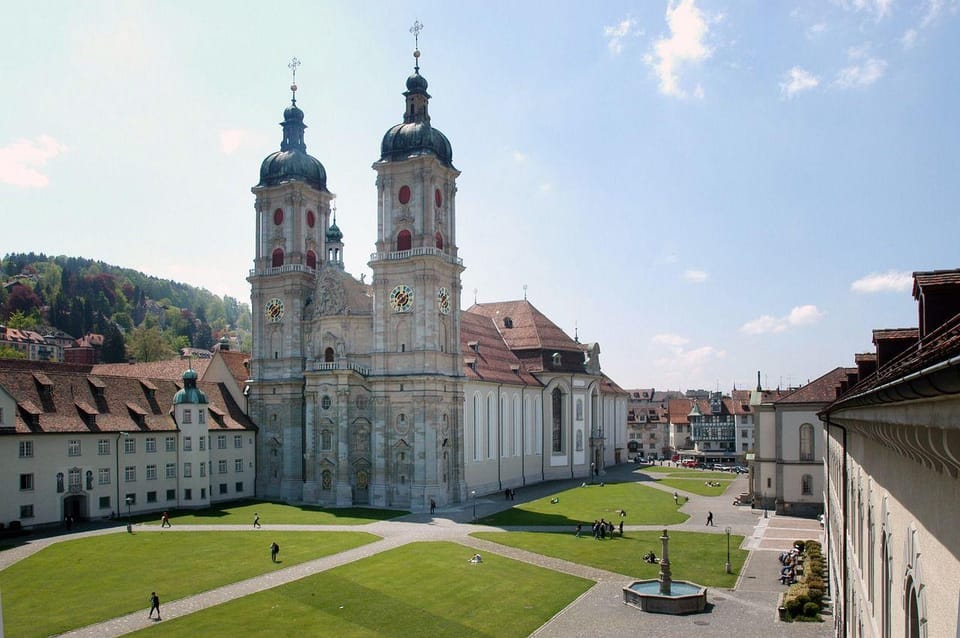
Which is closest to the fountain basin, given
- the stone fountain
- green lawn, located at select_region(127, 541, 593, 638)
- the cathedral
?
the stone fountain

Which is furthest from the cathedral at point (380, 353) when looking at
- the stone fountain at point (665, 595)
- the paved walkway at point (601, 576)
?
the stone fountain at point (665, 595)

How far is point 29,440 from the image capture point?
173ft

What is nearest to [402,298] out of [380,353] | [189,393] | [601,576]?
[380,353]

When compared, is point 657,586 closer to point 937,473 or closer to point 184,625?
point 184,625

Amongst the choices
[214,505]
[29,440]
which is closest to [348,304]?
[214,505]

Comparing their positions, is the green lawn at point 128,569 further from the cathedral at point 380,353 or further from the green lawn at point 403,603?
the cathedral at point 380,353

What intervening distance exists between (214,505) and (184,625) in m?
37.0

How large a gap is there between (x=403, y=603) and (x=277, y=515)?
94.7 ft

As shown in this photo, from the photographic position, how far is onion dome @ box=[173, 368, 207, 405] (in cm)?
6577

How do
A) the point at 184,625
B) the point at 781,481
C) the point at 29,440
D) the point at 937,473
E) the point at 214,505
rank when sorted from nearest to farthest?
the point at 937,473
the point at 184,625
the point at 29,440
the point at 781,481
the point at 214,505

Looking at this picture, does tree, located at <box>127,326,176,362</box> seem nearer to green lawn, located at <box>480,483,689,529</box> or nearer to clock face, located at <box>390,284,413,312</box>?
clock face, located at <box>390,284,413,312</box>

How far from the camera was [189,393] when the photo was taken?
6625 cm

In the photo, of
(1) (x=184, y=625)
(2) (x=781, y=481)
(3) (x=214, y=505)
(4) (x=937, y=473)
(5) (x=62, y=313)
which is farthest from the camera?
(5) (x=62, y=313)

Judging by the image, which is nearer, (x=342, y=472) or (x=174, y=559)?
(x=174, y=559)
